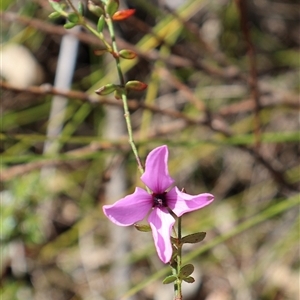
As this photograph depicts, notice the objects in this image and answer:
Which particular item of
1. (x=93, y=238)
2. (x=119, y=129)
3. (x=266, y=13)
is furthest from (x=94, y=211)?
(x=266, y=13)

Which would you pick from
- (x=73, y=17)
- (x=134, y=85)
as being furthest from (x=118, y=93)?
Answer: (x=73, y=17)

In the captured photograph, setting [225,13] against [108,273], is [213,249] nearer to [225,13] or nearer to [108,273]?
[108,273]

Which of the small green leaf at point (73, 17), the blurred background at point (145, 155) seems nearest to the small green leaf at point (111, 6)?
the small green leaf at point (73, 17)

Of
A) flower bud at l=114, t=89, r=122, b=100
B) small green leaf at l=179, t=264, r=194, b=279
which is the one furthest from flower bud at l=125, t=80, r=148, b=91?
small green leaf at l=179, t=264, r=194, b=279

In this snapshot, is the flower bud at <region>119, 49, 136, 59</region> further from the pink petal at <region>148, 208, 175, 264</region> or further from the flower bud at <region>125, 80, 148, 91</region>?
the pink petal at <region>148, 208, 175, 264</region>

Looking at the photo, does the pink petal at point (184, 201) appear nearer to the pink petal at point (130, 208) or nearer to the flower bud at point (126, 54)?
the pink petal at point (130, 208)

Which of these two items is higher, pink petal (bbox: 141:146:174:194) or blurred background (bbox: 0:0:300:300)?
pink petal (bbox: 141:146:174:194)

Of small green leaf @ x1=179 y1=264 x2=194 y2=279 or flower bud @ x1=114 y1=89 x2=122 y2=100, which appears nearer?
small green leaf @ x1=179 y1=264 x2=194 y2=279

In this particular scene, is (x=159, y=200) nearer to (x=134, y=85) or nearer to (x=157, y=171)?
(x=157, y=171)
